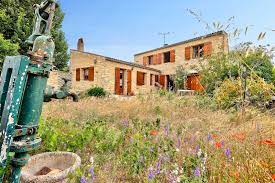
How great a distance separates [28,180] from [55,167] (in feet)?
2.03

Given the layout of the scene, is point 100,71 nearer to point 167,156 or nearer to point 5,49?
point 5,49

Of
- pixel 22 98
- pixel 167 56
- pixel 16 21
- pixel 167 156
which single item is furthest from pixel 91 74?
pixel 22 98

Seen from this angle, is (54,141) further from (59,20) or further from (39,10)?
(59,20)

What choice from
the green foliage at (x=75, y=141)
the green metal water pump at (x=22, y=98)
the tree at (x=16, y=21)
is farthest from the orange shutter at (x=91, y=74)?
the green metal water pump at (x=22, y=98)

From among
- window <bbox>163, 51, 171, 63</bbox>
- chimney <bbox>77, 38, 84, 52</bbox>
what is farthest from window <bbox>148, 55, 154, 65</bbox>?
chimney <bbox>77, 38, 84, 52</bbox>

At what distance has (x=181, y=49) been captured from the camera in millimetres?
24188

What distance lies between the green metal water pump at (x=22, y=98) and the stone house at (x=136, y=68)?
60.3ft

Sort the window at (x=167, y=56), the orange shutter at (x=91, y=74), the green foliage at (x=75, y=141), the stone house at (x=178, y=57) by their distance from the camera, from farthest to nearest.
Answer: the window at (x=167, y=56) → the stone house at (x=178, y=57) → the orange shutter at (x=91, y=74) → the green foliage at (x=75, y=141)

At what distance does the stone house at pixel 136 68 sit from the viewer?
20.5 m

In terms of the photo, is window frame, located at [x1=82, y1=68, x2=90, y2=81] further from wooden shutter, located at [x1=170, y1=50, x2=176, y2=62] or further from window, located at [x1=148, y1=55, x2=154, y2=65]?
wooden shutter, located at [x1=170, y1=50, x2=176, y2=62]

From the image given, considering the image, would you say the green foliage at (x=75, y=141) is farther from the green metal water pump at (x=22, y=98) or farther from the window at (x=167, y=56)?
the window at (x=167, y=56)

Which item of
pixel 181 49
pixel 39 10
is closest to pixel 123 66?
pixel 181 49

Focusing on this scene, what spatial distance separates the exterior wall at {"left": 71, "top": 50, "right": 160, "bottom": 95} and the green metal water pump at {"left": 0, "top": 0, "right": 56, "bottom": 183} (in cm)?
1926

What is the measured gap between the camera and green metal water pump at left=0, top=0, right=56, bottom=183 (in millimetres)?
960
